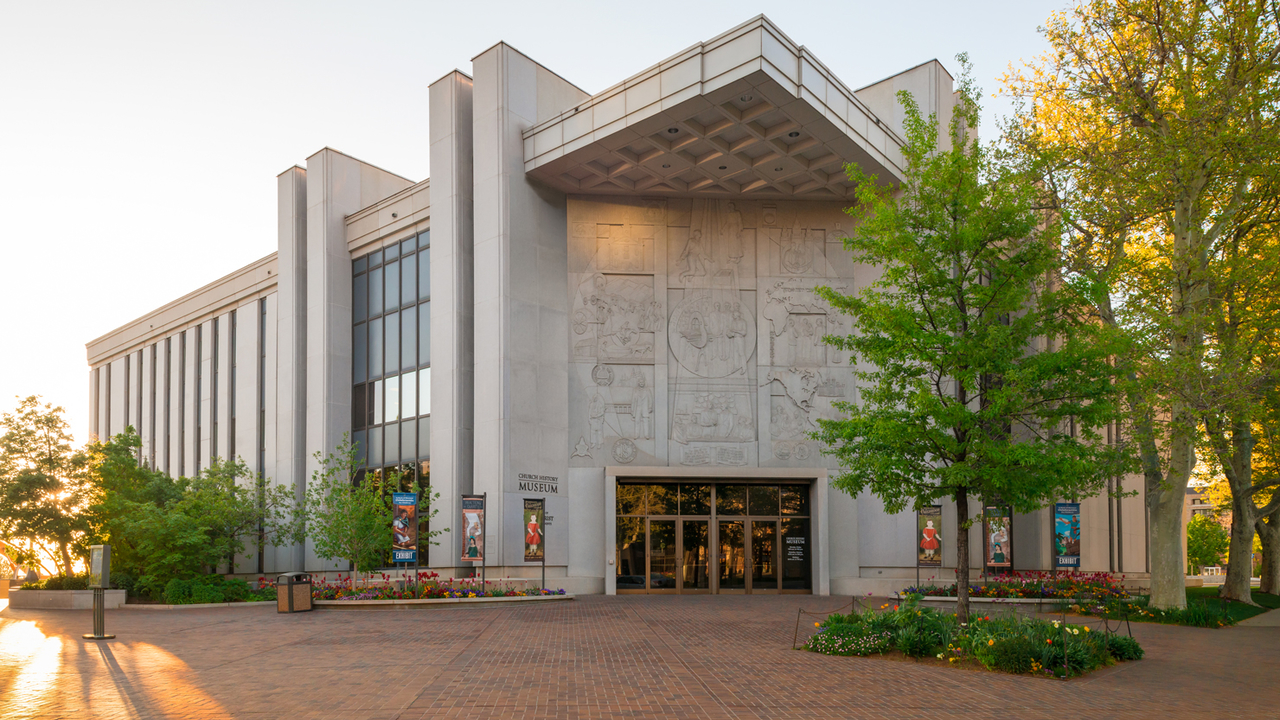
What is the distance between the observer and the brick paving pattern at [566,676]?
408 inches

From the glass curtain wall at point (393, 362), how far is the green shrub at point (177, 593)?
21.9 feet

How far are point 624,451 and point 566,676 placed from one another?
1781 centimetres

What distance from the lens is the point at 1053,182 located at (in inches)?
889

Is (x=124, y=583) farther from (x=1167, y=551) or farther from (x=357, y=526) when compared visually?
(x=1167, y=551)

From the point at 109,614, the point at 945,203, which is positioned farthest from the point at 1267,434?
the point at 109,614

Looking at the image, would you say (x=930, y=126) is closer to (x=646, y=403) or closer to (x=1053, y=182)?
(x=1053, y=182)

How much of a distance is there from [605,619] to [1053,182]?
14742 millimetres

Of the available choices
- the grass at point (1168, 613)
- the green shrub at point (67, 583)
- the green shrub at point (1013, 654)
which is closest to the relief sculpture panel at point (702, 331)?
the grass at point (1168, 613)

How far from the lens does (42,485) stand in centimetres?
3231

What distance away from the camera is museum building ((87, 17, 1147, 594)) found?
28672 millimetres

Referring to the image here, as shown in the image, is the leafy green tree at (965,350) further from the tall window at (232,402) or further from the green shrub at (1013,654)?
the tall window at (232,402)

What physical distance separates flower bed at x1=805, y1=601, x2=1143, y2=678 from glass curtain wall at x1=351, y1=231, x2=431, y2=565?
777 inches

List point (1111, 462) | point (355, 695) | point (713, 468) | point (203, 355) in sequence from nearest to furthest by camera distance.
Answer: point (355, 695)
point (1111, 462)
point (713, 468)
point (203, 355)

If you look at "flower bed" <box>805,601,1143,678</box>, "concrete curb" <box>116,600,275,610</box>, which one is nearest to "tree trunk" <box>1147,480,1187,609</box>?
"flower bed" <box>805,601,1143,678</box>
